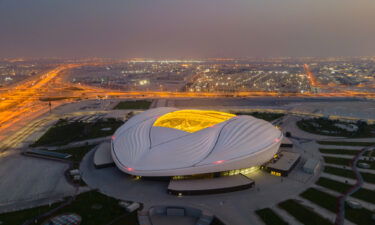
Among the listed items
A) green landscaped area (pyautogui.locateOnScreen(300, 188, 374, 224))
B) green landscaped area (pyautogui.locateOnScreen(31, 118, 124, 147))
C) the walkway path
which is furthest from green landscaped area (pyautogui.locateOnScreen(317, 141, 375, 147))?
green landscaped area (pyautogui.locateOnScreen(31, 118, 124, 147))

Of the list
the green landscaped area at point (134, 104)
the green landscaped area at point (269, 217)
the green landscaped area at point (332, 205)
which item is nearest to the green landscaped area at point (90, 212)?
Answer: the green landscaped area at point (269, 217)

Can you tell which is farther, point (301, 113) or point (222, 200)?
point (301, 113)

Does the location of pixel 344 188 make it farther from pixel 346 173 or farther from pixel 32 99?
pixel 32 99

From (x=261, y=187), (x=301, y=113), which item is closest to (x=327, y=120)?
(x=301, y=113)

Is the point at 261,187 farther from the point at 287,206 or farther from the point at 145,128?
the point at 145,128

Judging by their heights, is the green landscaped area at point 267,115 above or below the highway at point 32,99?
above

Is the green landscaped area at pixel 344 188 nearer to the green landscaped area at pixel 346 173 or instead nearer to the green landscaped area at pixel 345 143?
the green landscaped area at pixel 346 173

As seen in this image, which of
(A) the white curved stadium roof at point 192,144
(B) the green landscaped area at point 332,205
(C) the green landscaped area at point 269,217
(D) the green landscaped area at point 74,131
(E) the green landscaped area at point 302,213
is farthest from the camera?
(D) the green landscaped area at point 74,131
